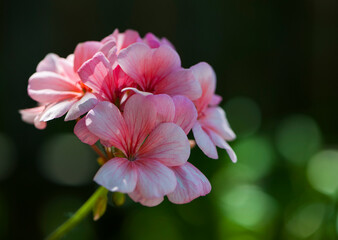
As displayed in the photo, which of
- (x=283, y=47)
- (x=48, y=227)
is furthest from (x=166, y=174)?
(x=283, y=47)

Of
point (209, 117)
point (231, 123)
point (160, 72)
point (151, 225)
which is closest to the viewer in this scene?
point (160, 72)

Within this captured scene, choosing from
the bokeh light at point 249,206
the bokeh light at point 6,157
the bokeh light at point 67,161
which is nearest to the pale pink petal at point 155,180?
the bokeh light at point 249,206

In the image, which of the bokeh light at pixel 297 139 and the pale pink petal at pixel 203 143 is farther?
the bokeh light at pixel 297 139

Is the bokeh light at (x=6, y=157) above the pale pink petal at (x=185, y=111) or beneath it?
beneath

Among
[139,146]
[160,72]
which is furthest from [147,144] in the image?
[160,72]

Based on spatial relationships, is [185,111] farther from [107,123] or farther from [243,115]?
[243,115]

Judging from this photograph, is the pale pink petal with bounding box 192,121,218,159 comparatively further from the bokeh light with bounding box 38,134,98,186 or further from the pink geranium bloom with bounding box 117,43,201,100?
the bokeh light with bounding box 38,134,98,186

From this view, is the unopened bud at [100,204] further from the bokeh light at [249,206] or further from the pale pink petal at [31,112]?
the bokeh light at [249,206]

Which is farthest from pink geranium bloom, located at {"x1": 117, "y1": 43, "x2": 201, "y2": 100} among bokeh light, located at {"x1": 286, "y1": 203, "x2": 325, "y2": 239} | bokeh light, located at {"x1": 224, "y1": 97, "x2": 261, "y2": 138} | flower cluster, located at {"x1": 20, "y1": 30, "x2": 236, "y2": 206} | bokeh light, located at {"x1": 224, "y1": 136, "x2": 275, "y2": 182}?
bokeh light, located at {"x1": 224, "y1": 97, "x2": 261, "y2": 138}
